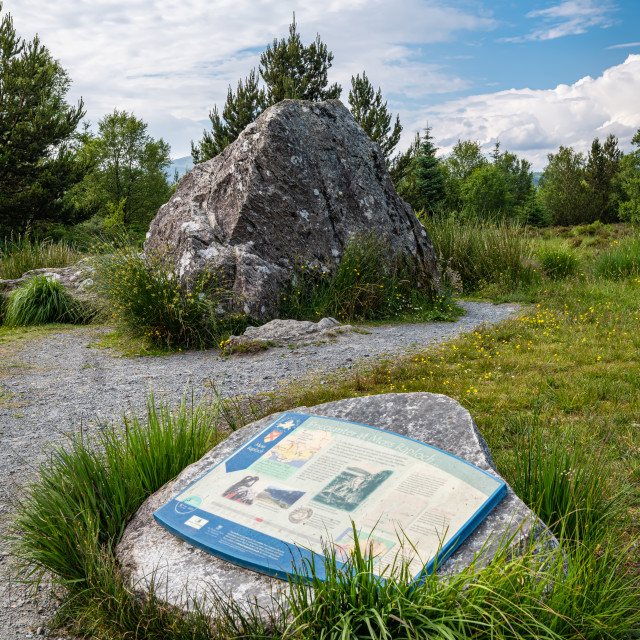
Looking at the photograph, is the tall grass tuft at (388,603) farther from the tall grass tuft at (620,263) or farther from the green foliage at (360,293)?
the tall grass tuft at (620,263)

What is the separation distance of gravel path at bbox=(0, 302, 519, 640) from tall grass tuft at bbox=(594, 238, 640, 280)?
3.55 metres

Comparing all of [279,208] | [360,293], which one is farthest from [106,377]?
[360,293]

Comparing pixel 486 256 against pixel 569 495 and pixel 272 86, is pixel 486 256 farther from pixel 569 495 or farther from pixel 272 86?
pixel 272 86

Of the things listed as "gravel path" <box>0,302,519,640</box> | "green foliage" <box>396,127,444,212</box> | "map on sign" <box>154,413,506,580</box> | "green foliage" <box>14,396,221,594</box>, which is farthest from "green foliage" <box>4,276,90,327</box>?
"green foliage" <box>396,127,444,212</box>

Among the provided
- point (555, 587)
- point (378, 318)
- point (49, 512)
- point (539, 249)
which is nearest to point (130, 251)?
point (378, 318)

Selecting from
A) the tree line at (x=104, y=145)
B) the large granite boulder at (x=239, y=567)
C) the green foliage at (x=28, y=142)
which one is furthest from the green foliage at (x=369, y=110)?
the large granite boulder at (x=239, y=567)

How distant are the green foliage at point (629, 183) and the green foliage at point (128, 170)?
29293 millimetres

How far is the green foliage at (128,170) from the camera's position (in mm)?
36156

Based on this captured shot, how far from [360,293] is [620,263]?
5025 mm

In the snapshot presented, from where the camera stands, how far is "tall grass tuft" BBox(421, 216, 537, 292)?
9703mm

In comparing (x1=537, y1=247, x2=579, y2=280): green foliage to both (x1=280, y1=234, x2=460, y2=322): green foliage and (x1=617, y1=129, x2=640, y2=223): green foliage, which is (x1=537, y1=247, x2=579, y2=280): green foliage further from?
(x1=617, y1=129, x2=640, y2=223): green foliage

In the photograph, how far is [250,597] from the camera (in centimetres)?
173

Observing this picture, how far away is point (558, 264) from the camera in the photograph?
10.3m

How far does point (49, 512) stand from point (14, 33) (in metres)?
25.0
